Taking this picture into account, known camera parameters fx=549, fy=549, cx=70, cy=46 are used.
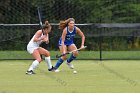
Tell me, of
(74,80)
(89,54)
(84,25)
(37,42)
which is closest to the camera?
(74,80)

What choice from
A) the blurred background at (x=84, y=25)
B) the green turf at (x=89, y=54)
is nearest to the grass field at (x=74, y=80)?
the blurred background at (x=84, y=25)

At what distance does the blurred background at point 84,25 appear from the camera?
73.6ft

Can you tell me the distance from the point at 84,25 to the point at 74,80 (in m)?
8.38

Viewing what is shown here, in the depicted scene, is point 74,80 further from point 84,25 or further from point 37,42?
point 84,25

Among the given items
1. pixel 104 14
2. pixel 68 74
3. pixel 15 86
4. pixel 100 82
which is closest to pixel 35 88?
pixel 15 86

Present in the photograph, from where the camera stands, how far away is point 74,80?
14094 mm

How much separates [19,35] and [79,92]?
39.6 ft

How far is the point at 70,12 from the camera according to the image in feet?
84.1

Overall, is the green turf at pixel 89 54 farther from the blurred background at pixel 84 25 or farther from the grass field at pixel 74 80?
the grass field at pixel 74 80

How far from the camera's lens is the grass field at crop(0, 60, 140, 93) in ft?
40.0

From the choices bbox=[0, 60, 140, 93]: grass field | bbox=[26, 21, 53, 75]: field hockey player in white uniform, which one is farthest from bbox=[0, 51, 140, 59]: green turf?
bbox=[26, 21, 53, 75]: field hockey player in white uniform

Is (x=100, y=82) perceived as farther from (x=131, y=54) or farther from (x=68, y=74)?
Result: (x=131, y=54)

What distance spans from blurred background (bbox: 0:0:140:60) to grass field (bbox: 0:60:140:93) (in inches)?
150

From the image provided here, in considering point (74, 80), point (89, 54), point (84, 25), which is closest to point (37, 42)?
point (74, 80)
